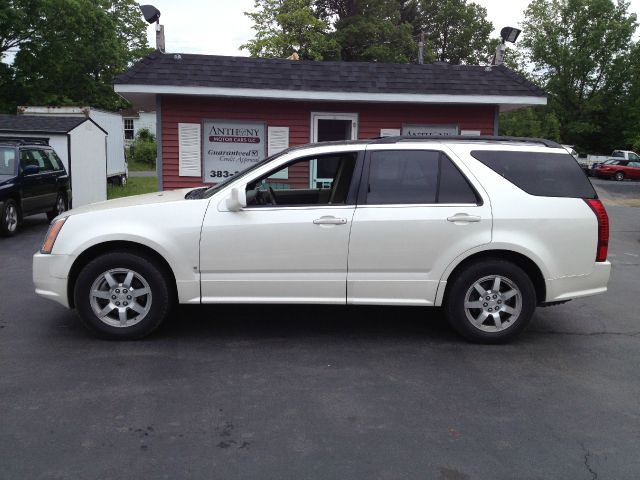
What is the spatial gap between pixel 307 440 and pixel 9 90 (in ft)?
128

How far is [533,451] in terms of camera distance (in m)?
3.62

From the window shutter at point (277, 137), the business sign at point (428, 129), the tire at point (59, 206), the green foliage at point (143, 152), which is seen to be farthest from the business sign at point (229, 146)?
the green foliage at point (143, 152)

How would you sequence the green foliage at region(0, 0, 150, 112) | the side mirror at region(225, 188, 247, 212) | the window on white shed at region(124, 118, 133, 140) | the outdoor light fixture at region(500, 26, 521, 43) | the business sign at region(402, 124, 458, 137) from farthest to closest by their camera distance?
the window on white shed at region(124, 118, 133, 140), the green foliage at region(0, 0, 150, 112), the outdoor light fixture at region(500, 26, 521, 43), the business sign at region(402, 124, 458, 137), the side mirror at region(225, 188, 247, 212)

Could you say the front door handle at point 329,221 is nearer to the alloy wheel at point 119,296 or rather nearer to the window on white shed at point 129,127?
the alloy wheel at point 119,296

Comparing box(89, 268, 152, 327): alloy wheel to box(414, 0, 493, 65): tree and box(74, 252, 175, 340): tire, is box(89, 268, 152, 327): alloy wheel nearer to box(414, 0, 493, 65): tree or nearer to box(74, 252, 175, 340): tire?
box(74, 252, 175, 340): tire

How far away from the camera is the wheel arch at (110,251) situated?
538 cm

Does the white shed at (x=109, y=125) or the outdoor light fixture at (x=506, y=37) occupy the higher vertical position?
the outdoor light fixture at (x=506, y=37)

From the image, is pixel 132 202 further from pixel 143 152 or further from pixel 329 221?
pixel 143 152

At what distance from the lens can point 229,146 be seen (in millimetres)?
12219

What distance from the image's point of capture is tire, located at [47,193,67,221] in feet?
45.6

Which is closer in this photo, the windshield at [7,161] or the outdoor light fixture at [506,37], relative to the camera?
the windshield at [7,161]

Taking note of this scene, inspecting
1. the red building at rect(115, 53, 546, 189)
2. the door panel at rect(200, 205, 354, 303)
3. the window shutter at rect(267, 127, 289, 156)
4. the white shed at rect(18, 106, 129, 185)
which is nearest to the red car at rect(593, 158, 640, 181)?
the white shed at rect(18, 106, 129, 185)

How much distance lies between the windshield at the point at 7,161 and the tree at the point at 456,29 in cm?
4683

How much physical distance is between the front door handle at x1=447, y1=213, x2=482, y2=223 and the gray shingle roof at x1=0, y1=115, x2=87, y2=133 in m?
13.9
